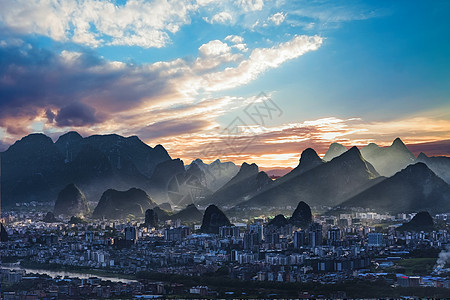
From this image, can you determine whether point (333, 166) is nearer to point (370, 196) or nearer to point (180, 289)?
point (370, 196)

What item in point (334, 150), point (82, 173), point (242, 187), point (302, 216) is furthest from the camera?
point (334, 150)

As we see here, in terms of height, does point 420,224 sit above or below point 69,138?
below

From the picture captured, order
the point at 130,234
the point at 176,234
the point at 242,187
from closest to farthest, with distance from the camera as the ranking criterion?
the point at 130,234 < the point at 176,234 < the point at 242,187

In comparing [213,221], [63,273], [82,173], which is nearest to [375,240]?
[213,221]

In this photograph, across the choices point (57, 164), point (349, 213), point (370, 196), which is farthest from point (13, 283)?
point (57, 164)

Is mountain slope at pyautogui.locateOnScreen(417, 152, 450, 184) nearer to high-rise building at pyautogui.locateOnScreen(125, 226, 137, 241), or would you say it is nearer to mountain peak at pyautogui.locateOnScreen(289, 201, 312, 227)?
mountain peak at pyautogui.locateOnScreen(289, 201, 312, 227)

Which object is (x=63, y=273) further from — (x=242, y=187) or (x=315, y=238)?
(x=242, y=187)
